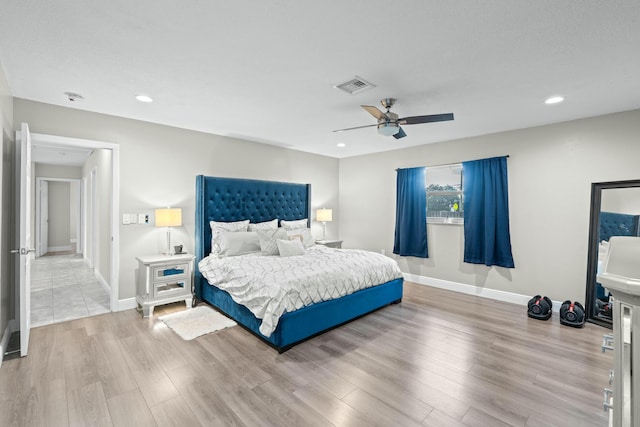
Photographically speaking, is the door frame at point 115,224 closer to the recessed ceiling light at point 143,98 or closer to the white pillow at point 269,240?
the recessed ceiling light at point 143,98

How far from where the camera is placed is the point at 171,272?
4047 mm

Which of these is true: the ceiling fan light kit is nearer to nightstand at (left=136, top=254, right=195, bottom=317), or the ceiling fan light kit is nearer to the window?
the window

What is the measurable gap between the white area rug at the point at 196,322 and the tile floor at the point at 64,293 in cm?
107

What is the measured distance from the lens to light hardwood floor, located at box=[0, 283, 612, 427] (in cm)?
198

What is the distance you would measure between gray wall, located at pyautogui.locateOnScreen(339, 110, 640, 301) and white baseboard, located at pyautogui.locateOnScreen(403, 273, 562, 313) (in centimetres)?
6

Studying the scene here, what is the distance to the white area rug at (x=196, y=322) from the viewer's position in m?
3.24

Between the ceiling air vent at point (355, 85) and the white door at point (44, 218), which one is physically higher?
the ceiling air vent at point (355, 85)

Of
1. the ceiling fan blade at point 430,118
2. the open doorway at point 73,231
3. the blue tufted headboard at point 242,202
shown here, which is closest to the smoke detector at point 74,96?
the open doorway at point 73,231

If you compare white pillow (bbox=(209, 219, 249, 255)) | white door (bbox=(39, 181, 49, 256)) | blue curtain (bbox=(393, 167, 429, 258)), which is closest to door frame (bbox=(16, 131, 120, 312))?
white pillow (bbox=(209, 219, 249, 255))

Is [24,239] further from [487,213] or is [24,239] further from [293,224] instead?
[487,213]

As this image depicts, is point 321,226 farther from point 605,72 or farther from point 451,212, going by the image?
point 605,72

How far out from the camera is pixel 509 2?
1.67 meters

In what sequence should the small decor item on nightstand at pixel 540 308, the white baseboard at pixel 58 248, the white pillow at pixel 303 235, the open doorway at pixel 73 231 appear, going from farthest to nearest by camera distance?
the white baseboard at pixel 58 248 → the white pillow at pixel 303 235 → the open doorway at pixel 73 231 → the small decor item on nightstand at pixel 540 308

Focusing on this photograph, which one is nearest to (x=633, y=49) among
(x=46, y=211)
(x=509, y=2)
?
(x=509, y=2)
